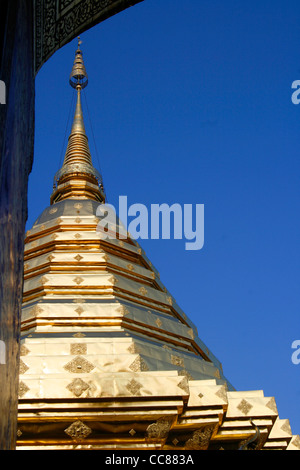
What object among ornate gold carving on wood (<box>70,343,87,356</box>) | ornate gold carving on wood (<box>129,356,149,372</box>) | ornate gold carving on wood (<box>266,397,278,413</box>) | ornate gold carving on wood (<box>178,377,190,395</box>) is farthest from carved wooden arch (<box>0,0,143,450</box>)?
ornate gold carving on wood (<box>266,397,278,413</box>)

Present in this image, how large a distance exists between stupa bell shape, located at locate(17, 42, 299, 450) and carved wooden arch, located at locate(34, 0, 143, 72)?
214 inches

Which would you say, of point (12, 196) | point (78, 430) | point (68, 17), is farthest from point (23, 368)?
point (12, 196)

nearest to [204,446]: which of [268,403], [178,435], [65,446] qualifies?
[178,435]

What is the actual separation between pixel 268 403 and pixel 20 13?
795cm

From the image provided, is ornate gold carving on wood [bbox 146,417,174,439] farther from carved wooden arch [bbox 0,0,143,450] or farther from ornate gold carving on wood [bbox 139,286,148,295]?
carved wooden arch [bbox 0,0,143,450]

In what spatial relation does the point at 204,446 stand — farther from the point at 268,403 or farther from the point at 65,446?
the point at 65,446

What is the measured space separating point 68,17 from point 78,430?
5.98 meters

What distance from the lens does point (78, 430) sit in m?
9.01

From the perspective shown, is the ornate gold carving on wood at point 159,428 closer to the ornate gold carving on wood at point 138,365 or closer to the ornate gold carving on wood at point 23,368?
the ornate gold carving on wood at point 138,365

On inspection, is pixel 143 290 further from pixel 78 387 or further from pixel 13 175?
pixel 13 175

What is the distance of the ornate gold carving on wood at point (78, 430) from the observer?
29.5 feet

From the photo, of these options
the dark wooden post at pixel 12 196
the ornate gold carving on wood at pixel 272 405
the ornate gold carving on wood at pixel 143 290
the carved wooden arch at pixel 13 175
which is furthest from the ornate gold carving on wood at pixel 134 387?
the dark wooden post at pixel 12 196

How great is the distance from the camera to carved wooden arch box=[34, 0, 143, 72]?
193 inches

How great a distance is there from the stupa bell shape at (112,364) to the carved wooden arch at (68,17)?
544 centimetres
